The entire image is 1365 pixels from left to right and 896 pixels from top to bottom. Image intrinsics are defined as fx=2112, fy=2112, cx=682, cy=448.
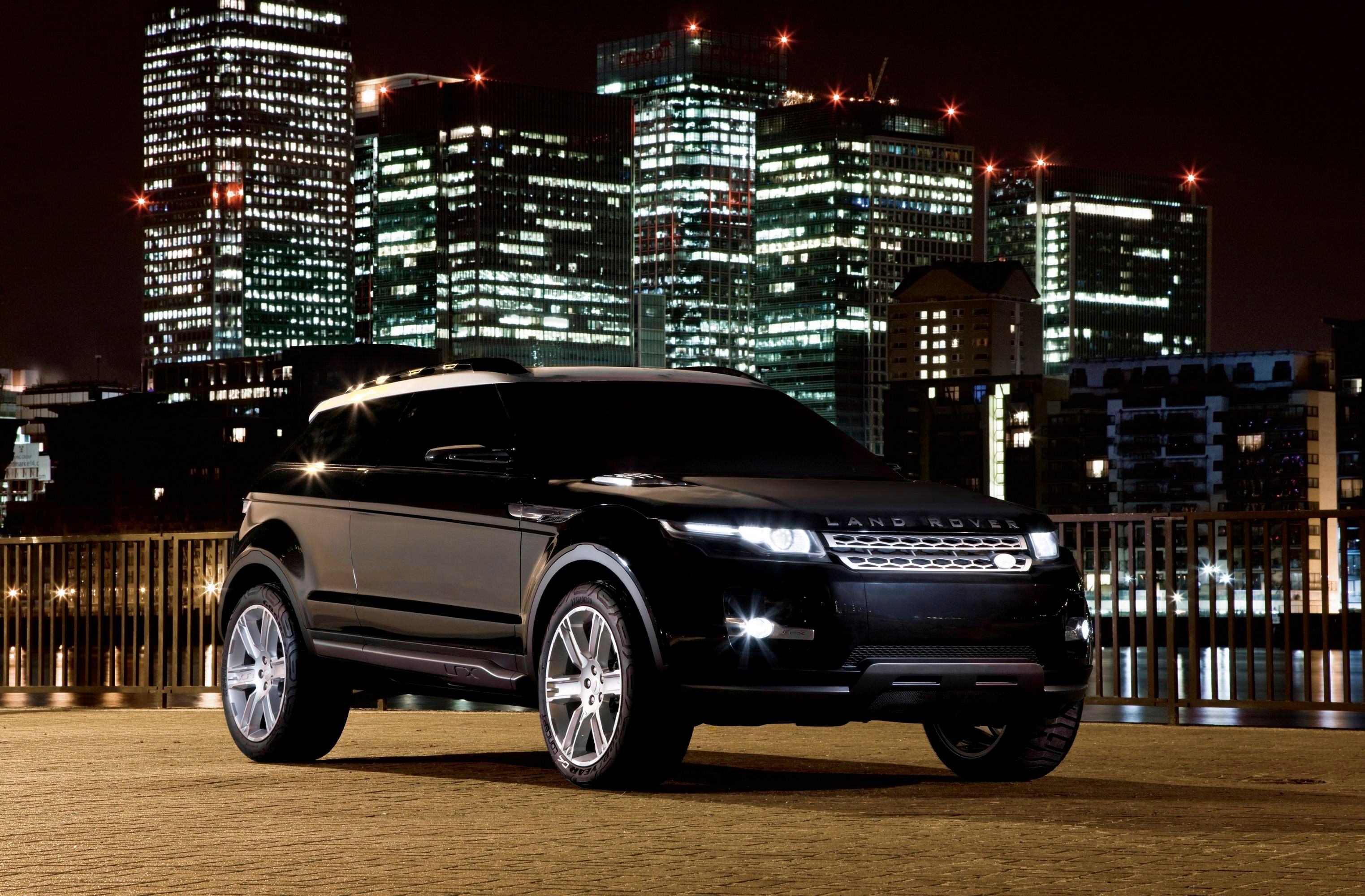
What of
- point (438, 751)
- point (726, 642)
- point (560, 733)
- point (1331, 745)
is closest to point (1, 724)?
point (438, 751)

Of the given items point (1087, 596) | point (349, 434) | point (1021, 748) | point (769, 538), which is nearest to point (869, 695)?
point (769, 538)

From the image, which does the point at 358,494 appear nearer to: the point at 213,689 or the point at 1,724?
the point at 1,724

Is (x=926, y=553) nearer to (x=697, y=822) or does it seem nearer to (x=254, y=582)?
(x=697, y=822)

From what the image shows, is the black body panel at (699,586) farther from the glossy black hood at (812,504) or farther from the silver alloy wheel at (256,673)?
the silver alloy wheel at (256,673)

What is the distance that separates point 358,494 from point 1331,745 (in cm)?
533

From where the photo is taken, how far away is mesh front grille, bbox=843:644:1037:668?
26.5 feet

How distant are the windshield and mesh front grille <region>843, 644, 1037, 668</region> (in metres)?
1.25

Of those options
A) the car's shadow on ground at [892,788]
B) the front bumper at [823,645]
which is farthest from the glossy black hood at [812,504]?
the car's shadow on ground at [892,788]

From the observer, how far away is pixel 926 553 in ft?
27.1

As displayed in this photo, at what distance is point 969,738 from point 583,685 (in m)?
2.01

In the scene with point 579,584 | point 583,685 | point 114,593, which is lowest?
point 114,593

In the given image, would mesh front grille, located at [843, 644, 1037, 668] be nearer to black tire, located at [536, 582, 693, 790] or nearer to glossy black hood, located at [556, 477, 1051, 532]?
glossy black hood, located at [556, 477, 1051, 532]

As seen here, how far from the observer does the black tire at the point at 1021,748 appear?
30.0ft

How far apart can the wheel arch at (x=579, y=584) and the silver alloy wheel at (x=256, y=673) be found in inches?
76.9
